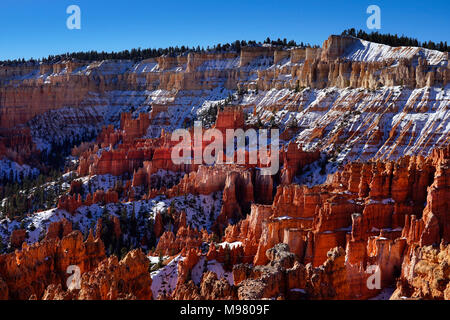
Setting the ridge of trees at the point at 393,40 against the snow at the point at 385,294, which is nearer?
the snow at the point at 385,294

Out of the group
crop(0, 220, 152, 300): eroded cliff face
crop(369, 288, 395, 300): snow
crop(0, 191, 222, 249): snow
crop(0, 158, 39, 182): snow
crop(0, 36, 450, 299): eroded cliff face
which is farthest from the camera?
crop(0, 158, 39, 182): snow

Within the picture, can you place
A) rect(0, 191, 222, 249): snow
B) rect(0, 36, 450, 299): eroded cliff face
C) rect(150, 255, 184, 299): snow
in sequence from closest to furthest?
rect(0, 36, 450, 299): eroded cliff face < rect(150, 255, 184, 299): snow < rect(0, 191, 222, 249): snow

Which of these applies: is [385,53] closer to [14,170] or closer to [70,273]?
[14,170]

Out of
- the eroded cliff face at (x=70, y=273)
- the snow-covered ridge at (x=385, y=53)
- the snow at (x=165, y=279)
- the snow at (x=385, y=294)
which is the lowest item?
the snow at (x=165, y=279)

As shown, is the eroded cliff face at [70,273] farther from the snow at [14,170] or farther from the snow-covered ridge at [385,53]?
the snow-covered ridge at [385,53]

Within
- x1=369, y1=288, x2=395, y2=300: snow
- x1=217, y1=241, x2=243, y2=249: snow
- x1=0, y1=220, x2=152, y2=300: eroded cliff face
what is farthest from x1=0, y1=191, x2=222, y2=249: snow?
x1=369, y1=288, x2=395, y2=300: snow

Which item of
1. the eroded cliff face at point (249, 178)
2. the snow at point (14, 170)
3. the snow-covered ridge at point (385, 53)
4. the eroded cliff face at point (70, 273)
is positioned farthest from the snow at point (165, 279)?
the snow at point (14, 170)

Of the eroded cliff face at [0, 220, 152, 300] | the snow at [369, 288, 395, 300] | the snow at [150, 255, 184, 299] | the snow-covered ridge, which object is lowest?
the snow at [150, 255, 184, 299]

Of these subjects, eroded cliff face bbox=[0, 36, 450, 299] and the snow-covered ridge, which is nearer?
eroded cliff face bbox=[0, 36, 450, 299]

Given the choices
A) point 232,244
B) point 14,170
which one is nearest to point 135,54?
point 14,170

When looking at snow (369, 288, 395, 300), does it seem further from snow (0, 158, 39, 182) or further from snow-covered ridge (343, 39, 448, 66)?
snow (0, 158, 39, 182)

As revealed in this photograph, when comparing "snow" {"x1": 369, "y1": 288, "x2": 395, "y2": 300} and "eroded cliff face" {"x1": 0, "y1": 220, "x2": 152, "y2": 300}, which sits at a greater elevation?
"eroded cliff face" {"x1": 0, "y1": 220, "x2": 152, "y2": 300}
